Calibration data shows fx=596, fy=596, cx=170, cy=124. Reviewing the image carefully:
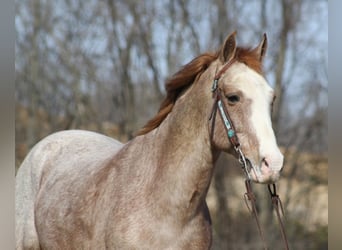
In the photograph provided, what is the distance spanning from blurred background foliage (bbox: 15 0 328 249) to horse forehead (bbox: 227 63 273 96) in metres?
7.42

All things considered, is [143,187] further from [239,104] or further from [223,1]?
[223,1]

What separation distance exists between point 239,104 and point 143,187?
66cm

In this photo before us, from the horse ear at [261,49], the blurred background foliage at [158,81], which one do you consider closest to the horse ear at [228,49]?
the horse ear at [261,49]

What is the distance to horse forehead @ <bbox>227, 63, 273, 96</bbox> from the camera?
105 inches

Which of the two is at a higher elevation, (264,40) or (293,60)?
(264,40)

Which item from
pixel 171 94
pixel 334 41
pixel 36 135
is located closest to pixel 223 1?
pixel 36 135

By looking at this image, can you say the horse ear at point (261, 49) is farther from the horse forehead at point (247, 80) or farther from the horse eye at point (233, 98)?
the horse eye at point (233, 98)

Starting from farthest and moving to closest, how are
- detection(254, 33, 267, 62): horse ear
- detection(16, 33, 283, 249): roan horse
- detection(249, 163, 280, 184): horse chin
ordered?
detection(254, 33, 267, 62): horse ear
detection(16, 33, 283, 249): roan horse
detection(249, 163, 280, 184): horse chin

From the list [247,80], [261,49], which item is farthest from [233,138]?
[261,49]

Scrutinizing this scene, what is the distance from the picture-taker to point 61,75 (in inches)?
422

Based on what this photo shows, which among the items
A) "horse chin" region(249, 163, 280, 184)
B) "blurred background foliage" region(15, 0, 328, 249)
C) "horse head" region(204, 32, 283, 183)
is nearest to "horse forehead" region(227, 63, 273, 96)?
"horse head" region(204, 32, 283, 183)

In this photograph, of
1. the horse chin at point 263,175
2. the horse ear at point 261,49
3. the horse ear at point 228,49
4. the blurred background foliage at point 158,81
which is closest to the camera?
the horse chin at point 263,175

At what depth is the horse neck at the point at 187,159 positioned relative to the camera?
9.36 feet

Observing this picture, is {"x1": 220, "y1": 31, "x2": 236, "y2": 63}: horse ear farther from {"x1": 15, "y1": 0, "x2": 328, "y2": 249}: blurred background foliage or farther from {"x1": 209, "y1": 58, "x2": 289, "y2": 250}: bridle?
{"x1": 15, "y1": 0, "x2": 328, "y2": 249}: blurred background foliage
